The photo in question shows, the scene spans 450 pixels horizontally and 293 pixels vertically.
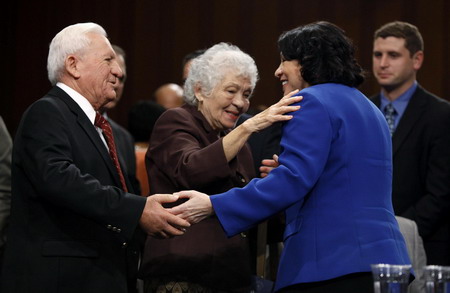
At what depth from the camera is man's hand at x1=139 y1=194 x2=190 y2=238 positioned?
274 cm

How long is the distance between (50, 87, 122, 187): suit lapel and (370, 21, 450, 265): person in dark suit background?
1.93m

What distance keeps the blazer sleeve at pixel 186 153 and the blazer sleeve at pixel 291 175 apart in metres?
0.31

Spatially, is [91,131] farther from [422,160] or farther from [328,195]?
[422,160]

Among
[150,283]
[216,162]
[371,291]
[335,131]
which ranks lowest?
[150,283]

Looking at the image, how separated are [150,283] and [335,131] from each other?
1.00 metres

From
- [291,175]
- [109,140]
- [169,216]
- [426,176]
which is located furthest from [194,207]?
[426,176]

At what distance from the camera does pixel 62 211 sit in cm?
271

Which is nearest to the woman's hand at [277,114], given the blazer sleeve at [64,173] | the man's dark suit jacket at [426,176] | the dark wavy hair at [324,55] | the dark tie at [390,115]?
the dark wavy hair at [324,55]

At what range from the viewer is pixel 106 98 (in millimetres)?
3018

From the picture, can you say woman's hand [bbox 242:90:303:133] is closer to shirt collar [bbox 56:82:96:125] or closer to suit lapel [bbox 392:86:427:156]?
shirt collar [bbox 56:82:96:125]

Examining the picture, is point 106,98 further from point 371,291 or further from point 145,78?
point 145,78

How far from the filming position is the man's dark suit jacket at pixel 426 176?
13.6ft

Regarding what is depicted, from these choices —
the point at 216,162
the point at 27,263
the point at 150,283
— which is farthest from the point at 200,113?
the point at 27,263

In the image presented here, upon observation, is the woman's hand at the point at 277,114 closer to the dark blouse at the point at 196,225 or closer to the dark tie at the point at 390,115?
the dark blouse at the point at 196,225
